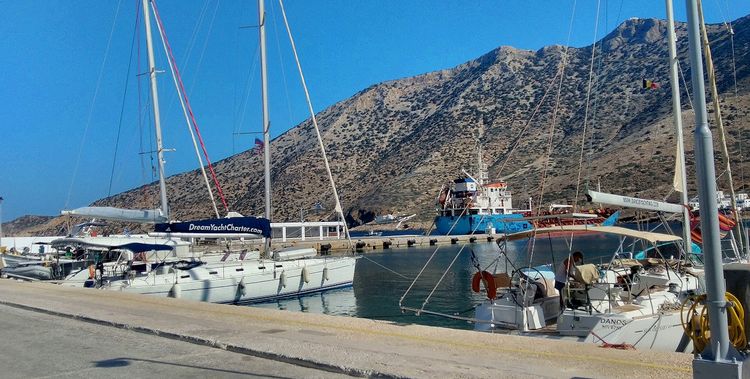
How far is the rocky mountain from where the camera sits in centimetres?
10450

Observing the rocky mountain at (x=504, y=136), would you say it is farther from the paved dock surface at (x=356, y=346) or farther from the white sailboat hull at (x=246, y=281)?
the paved dock surface at (x=356, y=346)

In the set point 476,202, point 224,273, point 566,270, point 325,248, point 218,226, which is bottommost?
point 325,248

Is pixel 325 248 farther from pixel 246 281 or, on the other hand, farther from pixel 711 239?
pixel 711 239

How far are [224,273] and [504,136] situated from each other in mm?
114827

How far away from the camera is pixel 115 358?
844 centimetres

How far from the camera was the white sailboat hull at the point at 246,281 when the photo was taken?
23.0 meters

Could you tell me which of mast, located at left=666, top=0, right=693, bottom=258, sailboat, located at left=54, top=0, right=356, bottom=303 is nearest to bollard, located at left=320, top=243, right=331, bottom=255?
sailboat, located at left=54, top=0, right=356, bottom=303

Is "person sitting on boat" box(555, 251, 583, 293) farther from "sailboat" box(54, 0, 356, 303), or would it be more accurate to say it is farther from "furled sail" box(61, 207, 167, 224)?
"furled sail" box(61, 207, 167, 224)

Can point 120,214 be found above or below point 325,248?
above

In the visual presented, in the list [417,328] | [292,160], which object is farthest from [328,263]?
[292,160]

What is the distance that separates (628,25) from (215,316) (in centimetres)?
18401

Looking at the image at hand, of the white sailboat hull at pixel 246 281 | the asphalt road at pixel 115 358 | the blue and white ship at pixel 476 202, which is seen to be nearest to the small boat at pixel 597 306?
the asphalt road at pixel 115 358

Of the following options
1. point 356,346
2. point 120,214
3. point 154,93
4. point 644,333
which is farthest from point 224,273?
point 356,346

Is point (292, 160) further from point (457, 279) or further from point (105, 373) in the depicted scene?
point (105, 373)
